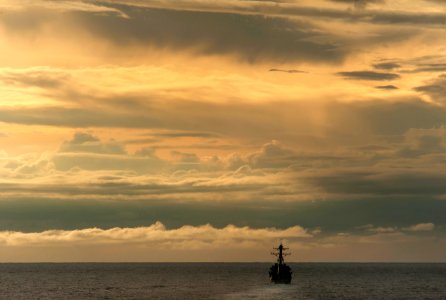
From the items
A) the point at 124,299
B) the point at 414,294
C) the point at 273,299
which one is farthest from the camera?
the point at 414,294

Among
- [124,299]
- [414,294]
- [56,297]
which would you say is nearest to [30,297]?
[56,297]

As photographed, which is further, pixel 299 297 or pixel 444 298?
pixel 444 298

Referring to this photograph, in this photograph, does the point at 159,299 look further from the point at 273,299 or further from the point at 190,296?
the point at 273,299

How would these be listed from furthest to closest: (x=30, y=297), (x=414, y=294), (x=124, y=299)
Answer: (x=414, y=294)
(x=30, y=297)
(x=124, y=299)

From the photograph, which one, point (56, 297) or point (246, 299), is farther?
point (56, 297)

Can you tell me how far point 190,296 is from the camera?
166 metres

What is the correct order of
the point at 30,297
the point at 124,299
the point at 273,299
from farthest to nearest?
the point at 30,297, the point at 124,299, the point at 273,299

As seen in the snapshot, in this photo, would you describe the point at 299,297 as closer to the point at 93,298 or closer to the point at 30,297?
the point at 93,298

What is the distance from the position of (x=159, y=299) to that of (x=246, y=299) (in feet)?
59.8

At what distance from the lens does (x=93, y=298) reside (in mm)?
163750

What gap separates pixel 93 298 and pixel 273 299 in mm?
41130

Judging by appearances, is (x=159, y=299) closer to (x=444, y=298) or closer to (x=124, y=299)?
(x=124, y=299)

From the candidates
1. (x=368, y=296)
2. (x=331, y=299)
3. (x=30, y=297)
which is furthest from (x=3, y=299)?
(x=368, y=296)

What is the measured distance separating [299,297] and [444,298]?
35.2 meters
